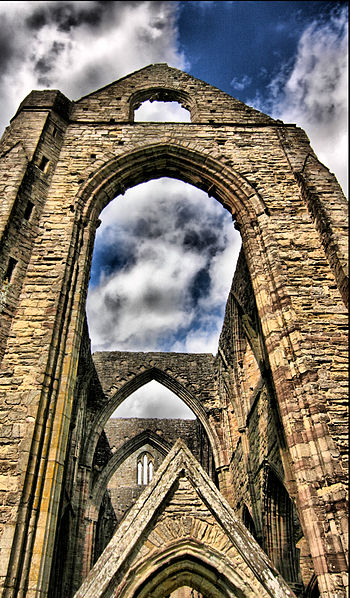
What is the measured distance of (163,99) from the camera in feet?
34.8

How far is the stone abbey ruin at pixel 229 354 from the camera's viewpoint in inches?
181

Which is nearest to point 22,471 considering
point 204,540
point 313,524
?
point 204,540

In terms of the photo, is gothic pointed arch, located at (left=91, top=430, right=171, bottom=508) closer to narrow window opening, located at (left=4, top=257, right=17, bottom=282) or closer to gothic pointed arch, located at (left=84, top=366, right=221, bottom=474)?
gothic pointed arch, located at (left=84, top=366, right=221, bottom=474)

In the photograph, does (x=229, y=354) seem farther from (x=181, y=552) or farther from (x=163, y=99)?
(x=181, y=552)

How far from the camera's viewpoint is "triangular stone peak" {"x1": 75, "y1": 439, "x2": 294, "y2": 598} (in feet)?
14.5

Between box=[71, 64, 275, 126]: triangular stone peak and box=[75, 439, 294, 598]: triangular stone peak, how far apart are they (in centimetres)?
735

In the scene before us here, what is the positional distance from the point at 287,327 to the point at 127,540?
128 inches

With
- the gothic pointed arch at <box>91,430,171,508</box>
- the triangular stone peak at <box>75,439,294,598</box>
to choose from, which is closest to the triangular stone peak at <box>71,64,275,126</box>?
the triangular stone peak at <box>75,439,294,598</box>

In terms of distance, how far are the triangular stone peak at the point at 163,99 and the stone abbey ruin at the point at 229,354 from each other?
0.15 ft

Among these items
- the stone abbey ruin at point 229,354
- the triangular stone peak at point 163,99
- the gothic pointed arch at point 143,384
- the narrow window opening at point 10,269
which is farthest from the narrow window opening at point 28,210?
the gothic pointed arch at point 143,384

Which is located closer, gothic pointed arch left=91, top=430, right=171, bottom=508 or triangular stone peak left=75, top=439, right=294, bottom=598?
triangular stone peak left=75, top=439, right=294, bottom=598

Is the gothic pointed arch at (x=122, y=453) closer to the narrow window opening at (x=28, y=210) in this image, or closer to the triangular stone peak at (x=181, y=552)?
the triangular stone peak at (x=181, y=552)

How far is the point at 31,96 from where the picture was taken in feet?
29.7

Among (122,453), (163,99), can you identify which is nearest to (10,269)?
(163,99)
